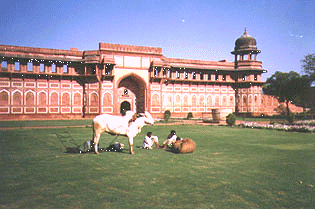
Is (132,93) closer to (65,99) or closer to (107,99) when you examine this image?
(107,99)

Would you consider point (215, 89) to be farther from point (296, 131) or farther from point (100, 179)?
point (100, 179)

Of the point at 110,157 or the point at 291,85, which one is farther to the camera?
the point at 291,85

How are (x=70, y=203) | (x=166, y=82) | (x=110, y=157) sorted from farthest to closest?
(x=166, y=82) < (x=110, y=157) < (x=70, y=203)

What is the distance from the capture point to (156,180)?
5473 millimetres

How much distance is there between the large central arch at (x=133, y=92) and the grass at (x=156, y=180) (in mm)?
27314

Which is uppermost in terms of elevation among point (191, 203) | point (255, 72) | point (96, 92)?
point (255, 72)

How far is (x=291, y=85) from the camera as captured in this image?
41.6 m

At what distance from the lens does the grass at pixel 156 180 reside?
13.9ft

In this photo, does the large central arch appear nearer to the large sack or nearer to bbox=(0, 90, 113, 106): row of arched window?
bbox=(0, 90, 113, 106): row of arched window

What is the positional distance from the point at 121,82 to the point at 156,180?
102 feet

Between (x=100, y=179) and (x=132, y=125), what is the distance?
3.66 meters

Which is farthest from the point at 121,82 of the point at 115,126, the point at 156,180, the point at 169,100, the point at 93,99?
the point at 156,180

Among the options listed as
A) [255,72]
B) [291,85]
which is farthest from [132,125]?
[291,85]

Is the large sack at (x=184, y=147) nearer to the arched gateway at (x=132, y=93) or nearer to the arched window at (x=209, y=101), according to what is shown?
the arched gateway at (x=132, y=93)
